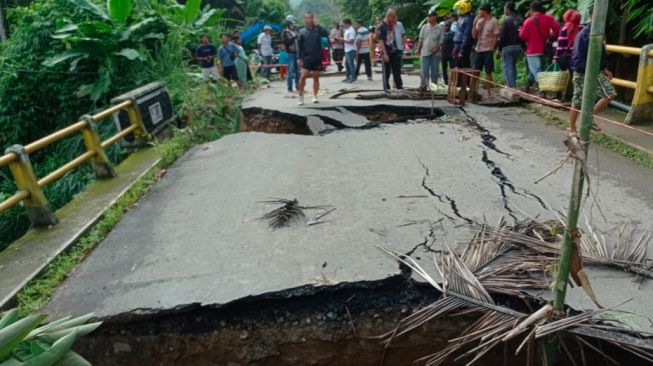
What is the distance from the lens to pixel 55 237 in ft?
12.6

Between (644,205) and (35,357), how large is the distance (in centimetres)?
419

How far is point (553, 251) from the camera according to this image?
113 inches

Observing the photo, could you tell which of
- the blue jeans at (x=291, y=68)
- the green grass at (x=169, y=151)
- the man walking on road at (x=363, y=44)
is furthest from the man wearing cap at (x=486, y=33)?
the green grass at (x=169, y=151)

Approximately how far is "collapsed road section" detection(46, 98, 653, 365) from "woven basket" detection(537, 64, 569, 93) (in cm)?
124

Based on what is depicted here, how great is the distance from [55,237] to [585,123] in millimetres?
3841

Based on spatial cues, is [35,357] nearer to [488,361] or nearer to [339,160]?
[488,361]

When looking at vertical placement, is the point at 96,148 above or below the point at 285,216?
above

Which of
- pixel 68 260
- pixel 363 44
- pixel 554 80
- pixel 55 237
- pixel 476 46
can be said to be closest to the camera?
pixel 68 260

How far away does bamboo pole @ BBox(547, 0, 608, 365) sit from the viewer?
5.71 feet

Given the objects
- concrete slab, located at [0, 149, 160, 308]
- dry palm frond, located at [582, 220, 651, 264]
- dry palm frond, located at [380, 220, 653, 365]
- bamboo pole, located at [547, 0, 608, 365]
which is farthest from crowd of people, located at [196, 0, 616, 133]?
concrete slab, located at [0, 149, 160, 308]

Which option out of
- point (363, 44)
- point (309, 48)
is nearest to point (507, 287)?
point (309, 48)

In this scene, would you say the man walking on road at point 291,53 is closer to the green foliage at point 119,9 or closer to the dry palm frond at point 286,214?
the green foliage at point 119,9

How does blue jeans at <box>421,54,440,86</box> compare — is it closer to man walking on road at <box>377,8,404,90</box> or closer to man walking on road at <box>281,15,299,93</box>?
man walking on road at <box>377,8,404,90</box>

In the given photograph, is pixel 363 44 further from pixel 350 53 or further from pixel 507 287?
pixel 507 287
